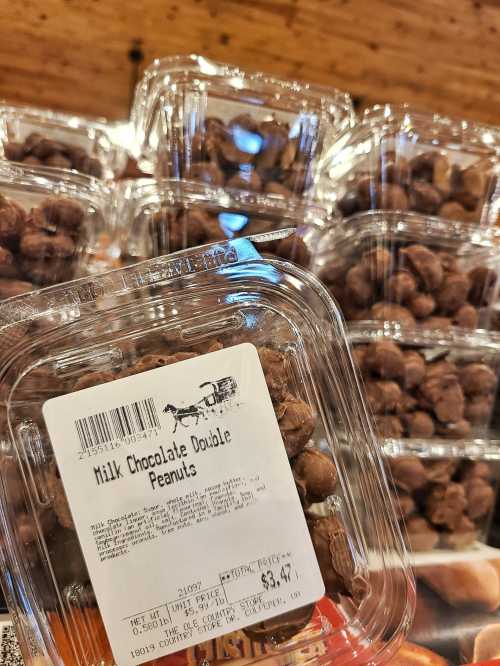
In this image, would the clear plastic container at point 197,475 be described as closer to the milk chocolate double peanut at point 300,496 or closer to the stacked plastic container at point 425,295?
the milk chocolate double peanut at point 300,496

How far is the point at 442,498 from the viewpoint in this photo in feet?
3.12

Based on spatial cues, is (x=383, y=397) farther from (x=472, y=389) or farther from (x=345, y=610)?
(x=345, y=610)

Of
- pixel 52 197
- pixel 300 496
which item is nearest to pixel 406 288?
pixel 300 496

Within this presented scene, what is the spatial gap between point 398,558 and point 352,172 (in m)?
0.63

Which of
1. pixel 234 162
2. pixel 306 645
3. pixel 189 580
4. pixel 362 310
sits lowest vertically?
pixel 306 645

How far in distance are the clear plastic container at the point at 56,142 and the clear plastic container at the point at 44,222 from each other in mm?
37

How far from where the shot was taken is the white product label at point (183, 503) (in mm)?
636

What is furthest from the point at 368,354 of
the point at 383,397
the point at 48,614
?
the point at 48,614

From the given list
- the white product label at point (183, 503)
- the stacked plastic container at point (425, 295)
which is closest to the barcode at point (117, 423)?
the white product label at point (183, 503)

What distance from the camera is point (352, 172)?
1.06 m

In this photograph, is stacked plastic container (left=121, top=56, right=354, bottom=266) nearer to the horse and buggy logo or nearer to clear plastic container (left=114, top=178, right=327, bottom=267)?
clear plastic container (left=114, top=178, right=327, bottom=267)

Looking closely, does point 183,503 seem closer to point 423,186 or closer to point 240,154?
point 240,154

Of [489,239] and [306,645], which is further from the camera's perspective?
[489,239]

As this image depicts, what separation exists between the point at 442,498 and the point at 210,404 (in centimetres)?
47
